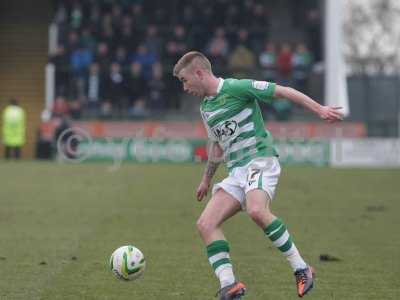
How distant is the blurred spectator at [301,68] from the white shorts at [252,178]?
2494 centimetres

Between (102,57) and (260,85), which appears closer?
(260,85)

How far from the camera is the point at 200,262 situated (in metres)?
10.6

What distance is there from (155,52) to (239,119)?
25.6 meters

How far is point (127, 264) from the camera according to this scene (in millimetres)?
8398

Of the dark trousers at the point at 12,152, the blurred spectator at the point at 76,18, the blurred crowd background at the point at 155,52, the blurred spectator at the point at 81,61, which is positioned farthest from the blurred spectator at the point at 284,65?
the dark trousers at the point at 12,152

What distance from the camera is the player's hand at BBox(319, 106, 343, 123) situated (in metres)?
7.69

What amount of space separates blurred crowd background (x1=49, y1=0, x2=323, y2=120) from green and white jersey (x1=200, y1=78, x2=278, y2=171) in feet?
79.1

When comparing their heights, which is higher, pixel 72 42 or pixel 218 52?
pixel 72 42

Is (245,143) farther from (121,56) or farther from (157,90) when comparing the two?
(121,56)

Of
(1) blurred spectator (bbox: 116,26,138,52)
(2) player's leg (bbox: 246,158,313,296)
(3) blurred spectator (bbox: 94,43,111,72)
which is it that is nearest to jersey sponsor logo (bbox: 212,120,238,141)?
(2) player's leg (bbox: 246,158,313,296)

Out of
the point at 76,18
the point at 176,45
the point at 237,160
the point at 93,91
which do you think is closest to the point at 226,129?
the point at 237,160

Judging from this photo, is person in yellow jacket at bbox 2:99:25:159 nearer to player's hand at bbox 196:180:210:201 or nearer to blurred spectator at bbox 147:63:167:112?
blurred spectator at bbox 147:63:167:112

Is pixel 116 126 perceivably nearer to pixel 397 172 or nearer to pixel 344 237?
pixel 397 172

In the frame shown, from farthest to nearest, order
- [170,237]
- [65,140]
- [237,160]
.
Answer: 1. [65,140]
2. [170,237]
3. [237,160]
